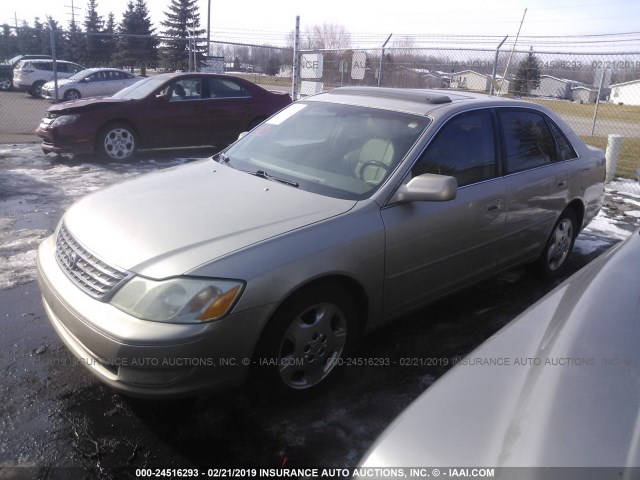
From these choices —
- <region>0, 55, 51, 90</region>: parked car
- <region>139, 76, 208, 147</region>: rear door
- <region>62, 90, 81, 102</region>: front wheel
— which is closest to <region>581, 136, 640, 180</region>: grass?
<region>139, 76, 208, 147</region>: rear door

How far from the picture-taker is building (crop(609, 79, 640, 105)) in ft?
59.9

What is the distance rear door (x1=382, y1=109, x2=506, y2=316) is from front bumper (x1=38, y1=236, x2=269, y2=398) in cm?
104

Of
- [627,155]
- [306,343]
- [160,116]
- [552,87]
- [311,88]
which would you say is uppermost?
[552,87]

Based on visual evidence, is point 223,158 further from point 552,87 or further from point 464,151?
point 552,87

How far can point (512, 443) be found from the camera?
1.42 metres

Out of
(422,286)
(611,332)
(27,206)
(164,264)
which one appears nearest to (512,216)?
(422,286)

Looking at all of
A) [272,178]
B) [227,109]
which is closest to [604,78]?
[227,109]

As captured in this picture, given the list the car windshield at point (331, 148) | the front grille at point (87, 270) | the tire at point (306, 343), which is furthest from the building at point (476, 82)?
the front grille at point (87, 270)

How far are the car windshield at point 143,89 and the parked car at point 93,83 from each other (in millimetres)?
10777

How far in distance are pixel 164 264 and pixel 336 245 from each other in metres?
0.88

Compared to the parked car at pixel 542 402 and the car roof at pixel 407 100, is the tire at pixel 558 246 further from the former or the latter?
the parked car at pixel 542 402

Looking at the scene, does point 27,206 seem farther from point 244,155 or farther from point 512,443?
point 512,443

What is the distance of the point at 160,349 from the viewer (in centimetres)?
237

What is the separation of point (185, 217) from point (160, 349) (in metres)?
0.84
